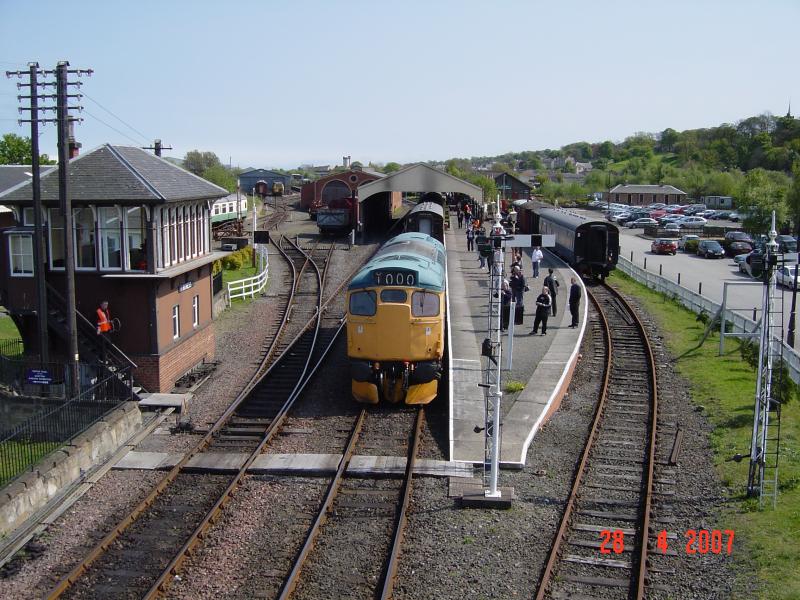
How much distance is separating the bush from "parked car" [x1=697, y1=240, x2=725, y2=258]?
1.27 metres

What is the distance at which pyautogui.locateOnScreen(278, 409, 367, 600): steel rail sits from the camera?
9.97 meters

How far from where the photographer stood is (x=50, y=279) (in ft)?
64.6

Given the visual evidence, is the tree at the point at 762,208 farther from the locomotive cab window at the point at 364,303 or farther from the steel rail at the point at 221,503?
the locomotive cab window at the point at 364,303

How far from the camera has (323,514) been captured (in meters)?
12.1

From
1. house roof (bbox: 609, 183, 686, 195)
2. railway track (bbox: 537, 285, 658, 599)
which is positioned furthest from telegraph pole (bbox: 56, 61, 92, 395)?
house roof (bbox: 609, 183, 686, 195)

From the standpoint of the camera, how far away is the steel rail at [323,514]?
9966mm

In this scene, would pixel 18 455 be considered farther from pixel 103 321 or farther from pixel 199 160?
pixel 199 160

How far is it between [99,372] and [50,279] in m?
2.77

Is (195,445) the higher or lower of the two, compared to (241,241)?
lower

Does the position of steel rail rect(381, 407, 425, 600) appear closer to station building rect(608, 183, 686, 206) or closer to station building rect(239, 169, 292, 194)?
station building rect(239, 169, 292, 194)

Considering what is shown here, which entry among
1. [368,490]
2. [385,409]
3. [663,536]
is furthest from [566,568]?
[385,409]

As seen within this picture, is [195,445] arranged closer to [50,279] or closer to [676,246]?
[50,279]

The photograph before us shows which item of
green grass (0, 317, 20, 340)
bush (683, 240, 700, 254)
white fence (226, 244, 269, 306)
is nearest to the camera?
green grass (0, 317, 20, 340)

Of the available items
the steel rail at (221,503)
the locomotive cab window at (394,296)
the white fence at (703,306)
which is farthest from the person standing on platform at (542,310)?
the locomotive cab window at (394,296)
